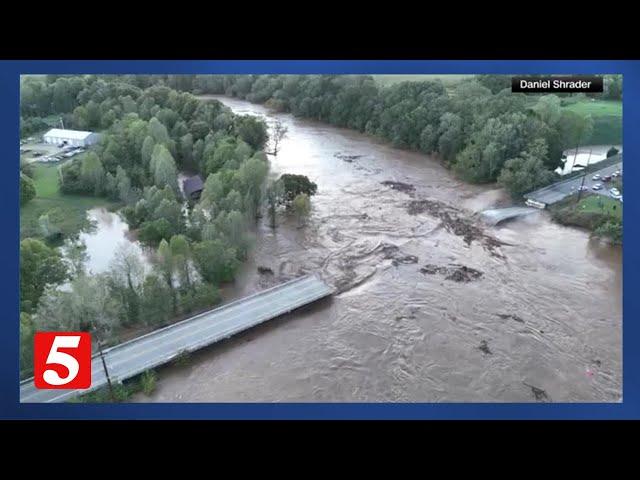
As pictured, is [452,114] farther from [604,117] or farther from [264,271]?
[264,271]

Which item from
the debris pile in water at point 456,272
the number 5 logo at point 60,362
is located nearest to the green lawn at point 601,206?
the debris pile in water at point 456,272

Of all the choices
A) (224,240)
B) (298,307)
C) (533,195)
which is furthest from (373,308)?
(533,195)

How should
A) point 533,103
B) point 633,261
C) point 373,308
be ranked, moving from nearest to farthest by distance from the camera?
1. point 633,261
2. point 533,103
3. point 373,308

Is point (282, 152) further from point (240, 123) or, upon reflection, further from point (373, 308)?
point (373, 308)

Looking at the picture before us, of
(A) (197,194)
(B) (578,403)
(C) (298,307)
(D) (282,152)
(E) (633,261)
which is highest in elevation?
(D) (282,152)

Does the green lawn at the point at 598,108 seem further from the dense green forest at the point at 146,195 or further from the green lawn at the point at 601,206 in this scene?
the dense green forest at the point at 146,195

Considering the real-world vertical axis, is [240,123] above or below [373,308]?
above

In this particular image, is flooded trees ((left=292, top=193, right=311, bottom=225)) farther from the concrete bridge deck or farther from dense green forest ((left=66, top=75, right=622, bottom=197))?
the concrete bridge deck
